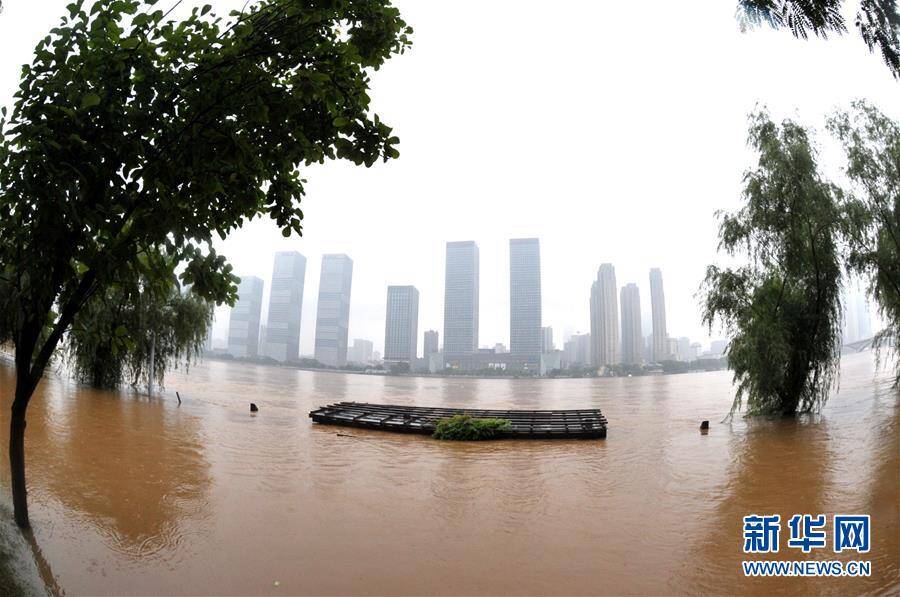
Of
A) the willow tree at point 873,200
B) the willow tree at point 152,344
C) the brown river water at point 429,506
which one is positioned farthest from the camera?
the willow tree at point 152,344

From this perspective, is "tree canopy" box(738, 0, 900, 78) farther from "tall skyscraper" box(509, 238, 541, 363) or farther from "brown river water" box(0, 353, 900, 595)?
"tall skyscraper" box(509, 238, 541, 363)

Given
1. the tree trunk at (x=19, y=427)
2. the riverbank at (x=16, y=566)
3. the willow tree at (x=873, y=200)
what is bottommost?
the riverbank at (x=16, y=566)

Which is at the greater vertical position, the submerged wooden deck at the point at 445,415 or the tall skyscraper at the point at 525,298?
the tall skyscraper at the point at 525,298

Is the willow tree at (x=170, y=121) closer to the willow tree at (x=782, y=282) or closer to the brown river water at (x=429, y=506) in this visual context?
the brown river water at (x=429, y=506)

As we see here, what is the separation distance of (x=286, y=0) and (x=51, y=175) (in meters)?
1.83

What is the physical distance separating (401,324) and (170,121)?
11647 centimetres

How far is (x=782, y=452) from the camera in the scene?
39.9ft

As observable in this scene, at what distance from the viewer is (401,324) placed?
119 meters

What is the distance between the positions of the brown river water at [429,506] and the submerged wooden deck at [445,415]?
1.80 ft

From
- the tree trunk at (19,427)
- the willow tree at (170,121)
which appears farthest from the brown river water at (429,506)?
the willow tree at (170,121)

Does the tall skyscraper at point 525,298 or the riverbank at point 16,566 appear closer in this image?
the riverbank at point 16,566

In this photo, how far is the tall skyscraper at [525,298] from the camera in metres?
116

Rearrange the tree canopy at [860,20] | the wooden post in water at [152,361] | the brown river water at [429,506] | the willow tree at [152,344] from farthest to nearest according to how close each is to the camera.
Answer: the wooden post in water at [152,361] → the willow tree at [152,344] → the brown river water at [429,506] → the tree canopy at [860,20]

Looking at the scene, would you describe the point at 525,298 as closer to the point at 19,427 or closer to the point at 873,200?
the point at 873,200
